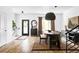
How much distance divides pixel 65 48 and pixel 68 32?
3.33 ft

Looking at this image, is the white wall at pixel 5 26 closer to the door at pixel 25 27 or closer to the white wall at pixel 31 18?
the white wall at pixel 31 18

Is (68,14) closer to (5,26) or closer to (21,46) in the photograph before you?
(21,46)

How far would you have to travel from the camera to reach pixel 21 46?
20.9ft

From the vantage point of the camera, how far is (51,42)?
21.2 feet

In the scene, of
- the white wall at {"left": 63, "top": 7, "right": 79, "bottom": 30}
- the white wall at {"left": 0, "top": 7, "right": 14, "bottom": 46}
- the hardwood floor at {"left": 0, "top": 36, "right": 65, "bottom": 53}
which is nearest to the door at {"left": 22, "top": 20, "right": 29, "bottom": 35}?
the hardwood floor at {"left": 0, "top": 36, "right": 65, "bottom": 53}

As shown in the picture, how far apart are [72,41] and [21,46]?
210cm

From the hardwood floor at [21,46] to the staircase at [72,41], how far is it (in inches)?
52.2

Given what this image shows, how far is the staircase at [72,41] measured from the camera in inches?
211

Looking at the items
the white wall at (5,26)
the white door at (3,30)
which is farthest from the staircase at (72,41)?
the white door at (3,30)

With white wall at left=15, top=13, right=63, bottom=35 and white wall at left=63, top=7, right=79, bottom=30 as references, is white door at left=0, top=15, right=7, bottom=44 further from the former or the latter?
white wall at left=63, top=7, right=79, bottom=30

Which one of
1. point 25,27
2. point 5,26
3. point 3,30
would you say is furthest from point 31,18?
point 3,30

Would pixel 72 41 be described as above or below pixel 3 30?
below
